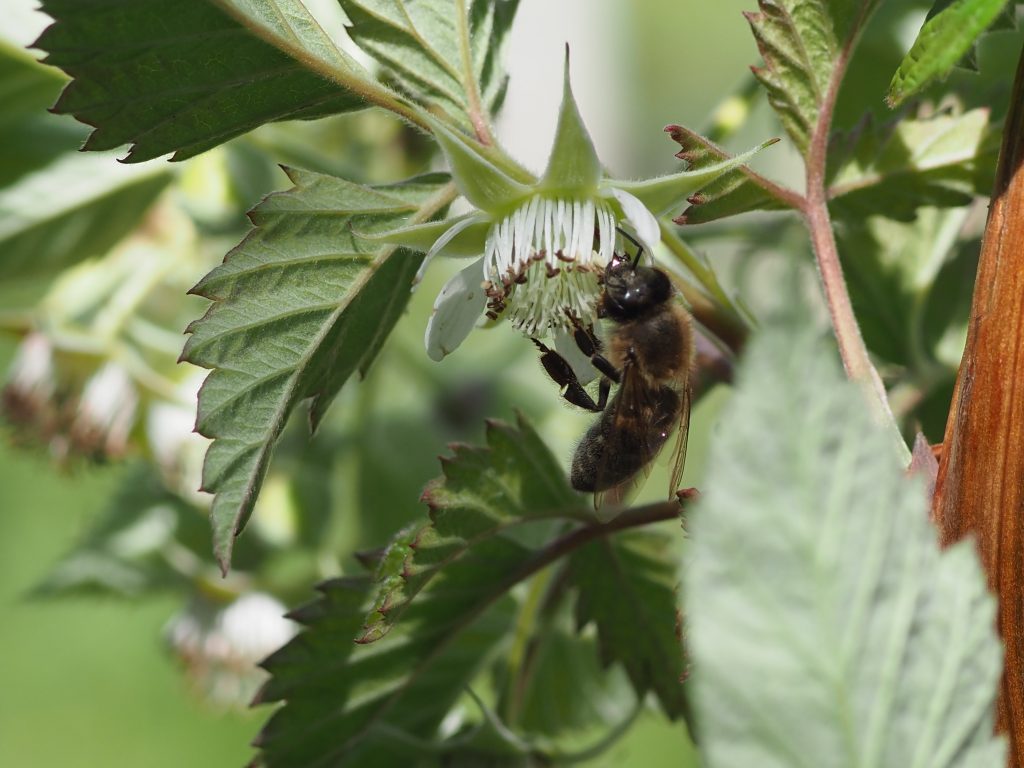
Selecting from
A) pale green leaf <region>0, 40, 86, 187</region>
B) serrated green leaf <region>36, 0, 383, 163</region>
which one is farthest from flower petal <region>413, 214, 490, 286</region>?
pale green leaf <region>0, 40, 86, 187</region>

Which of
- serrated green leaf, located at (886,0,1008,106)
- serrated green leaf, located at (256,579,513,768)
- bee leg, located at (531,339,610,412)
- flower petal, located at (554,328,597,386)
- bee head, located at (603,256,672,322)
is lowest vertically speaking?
serrated green leaf, located at (256,579,513,768)

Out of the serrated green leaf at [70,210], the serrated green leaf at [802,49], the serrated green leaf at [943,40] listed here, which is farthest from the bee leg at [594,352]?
the serrated green leaf at [70,210]

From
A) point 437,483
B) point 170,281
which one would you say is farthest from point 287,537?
point 437,483

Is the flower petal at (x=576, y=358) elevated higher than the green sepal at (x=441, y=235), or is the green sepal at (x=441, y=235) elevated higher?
the green sepal at (x=441, y=235)

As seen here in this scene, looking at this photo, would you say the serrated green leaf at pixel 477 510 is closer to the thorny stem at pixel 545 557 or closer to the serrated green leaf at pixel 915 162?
the thorny stem at pixel 545 557

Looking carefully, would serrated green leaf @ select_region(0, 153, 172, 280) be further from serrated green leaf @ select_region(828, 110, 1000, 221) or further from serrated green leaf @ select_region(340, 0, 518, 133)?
serrated green leaf @ select_region(828, 110, 1000, 221)

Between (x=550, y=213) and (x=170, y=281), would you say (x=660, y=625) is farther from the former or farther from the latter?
(x=170, y=281)

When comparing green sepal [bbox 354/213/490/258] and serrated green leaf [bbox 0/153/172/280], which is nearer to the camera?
green sepal [bbox 354/213/490/258]

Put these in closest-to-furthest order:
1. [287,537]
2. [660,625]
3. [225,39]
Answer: [225,39], [660,625], [287,537]
